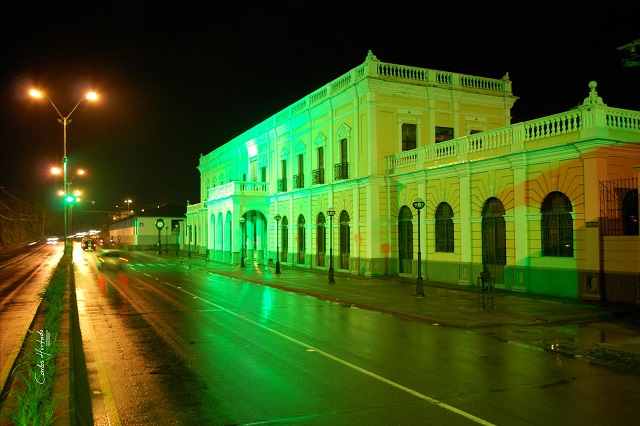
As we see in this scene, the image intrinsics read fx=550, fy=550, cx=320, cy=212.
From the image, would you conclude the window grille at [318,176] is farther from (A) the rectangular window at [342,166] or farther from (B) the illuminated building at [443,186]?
(A) the rectangular window at [342,166]

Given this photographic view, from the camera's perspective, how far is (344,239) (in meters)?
33.0

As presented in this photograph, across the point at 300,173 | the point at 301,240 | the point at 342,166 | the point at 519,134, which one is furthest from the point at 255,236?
the point at 519,134

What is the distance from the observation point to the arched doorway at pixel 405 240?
28359 millimetres

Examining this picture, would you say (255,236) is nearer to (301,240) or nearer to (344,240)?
(301,240)

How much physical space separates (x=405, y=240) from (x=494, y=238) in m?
6.51

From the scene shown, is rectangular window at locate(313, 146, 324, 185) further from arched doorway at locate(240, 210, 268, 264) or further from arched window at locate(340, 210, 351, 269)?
arched doorway at locate(240, 210, 268, 264)

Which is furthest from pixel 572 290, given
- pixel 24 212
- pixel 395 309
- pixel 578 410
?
pixel 24 212

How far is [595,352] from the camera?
34.5 feet

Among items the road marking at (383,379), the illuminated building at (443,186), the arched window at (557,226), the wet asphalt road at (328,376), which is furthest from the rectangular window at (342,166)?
the road marking at (383,379)

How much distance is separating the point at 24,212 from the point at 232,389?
107320mm

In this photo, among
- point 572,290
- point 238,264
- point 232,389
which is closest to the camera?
point 232,389

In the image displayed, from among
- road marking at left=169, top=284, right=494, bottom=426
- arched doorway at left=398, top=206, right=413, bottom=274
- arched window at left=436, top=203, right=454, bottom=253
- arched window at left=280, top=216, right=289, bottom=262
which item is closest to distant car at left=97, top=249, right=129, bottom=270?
arched window at left=280, top=216, right=289, bottom=262

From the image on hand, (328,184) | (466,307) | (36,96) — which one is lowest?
(466,307)

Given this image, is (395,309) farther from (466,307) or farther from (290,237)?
(290,237)
